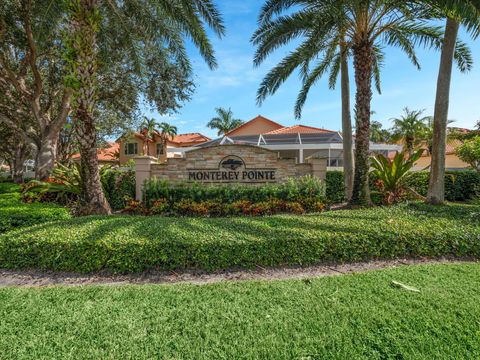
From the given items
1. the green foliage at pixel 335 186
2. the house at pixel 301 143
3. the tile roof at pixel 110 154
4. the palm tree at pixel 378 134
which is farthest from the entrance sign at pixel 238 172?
the palm tree at pixel 378 134

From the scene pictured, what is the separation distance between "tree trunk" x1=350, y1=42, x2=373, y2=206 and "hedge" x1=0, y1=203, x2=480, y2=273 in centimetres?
328

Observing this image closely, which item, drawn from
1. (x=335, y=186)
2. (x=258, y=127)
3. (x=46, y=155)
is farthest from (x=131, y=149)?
(x=335, y=186)

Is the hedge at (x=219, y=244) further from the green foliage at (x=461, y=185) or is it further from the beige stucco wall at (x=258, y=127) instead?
the beige stucco wall at (x=258, y=127)

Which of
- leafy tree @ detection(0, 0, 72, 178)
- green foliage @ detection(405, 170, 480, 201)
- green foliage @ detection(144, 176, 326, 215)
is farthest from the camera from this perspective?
green foliage @ detection(405, 170, 480, 201)

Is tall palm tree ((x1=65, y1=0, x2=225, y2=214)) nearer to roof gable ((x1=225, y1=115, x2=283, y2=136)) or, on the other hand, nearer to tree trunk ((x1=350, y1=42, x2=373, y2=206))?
tree trunk ((x1=350, y1=42, x2=373, y2=206))

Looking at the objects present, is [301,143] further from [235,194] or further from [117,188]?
[117,188]

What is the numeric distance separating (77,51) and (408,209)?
374 inches

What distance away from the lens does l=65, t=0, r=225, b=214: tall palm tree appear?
265 inches

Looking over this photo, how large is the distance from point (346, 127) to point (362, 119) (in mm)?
1687

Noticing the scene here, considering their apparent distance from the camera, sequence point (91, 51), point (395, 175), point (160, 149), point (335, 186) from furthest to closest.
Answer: point (160, 149) < point (335, 186) < point (395, 175) < point (91, 51)

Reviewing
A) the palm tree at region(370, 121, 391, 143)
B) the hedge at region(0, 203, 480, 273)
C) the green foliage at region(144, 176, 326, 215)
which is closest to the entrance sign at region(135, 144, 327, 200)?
the green foliage at region(144, 176, 326, 215)

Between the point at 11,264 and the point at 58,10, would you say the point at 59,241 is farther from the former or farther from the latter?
the point at 58,10

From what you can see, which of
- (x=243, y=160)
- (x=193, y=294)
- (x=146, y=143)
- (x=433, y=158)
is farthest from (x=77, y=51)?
(x=146, y=143)

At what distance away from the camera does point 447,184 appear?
1131 centimetres
